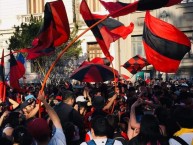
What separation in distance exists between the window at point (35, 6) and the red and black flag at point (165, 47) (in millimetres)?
21083

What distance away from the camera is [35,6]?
3030cm

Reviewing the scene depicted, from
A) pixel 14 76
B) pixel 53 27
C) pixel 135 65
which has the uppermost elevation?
pixel 53 27

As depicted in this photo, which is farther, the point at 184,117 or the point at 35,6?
the point at 35,6

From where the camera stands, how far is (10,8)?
3030 cm

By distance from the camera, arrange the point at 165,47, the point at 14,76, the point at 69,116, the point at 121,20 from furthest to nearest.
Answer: the point at 121,20 < the point at 14,76 < the point at 165,47 < the point at 69,116

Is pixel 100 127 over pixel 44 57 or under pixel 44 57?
over

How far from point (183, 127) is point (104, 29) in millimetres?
6126

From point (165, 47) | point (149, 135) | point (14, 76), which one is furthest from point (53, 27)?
point (149, 135)

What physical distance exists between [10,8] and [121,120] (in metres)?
24.8

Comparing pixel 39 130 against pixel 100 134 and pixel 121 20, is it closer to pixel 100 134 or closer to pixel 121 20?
pixel 100 134

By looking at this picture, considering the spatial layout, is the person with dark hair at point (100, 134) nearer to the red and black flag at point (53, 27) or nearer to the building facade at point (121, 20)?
the red and black flag at point (53, 27)

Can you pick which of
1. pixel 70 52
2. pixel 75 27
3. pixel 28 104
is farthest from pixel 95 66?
pixel 75 27

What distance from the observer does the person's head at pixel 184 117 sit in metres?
4.86

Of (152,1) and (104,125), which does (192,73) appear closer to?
(152,1)
